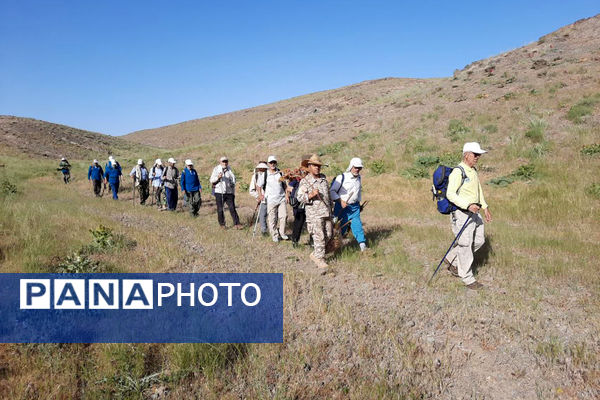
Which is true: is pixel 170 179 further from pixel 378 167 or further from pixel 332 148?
pixel 332 148

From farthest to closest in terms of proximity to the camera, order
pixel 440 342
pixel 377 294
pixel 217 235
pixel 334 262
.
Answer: pixel 217 235, pixel 334 262, pixel 377 294, pixel 440 342

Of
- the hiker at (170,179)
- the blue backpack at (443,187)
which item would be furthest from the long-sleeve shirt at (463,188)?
the hiker at (170,179)

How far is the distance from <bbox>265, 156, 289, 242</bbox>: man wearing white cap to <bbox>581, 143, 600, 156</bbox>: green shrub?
11603mm

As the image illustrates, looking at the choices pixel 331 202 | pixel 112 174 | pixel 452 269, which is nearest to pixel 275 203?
pixel 331 202

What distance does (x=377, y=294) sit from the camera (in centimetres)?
551

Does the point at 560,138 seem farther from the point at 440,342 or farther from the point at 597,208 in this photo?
the point at 440,342

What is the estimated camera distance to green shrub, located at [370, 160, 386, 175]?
56.9ft

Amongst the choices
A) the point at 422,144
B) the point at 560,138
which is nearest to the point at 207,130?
the point at 422,144

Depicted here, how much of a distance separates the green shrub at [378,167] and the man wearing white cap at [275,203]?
930 cm

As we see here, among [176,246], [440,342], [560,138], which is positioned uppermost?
[560,138]

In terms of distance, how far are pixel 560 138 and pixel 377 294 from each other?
574 inches

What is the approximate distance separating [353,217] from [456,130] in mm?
14961

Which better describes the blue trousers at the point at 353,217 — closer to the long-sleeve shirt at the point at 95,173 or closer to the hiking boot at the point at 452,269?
the hiking boot at the point at 452,269

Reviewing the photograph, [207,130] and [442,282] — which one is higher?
[207,130]
